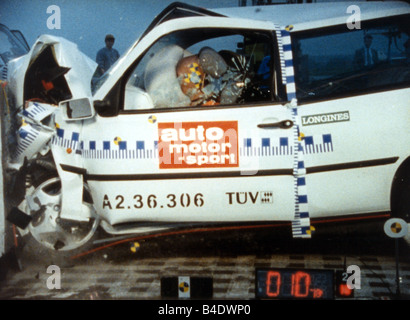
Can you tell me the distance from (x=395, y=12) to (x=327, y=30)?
1.40 ft

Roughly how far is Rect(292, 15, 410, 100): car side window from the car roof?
0.05m

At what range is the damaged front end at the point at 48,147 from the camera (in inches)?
148

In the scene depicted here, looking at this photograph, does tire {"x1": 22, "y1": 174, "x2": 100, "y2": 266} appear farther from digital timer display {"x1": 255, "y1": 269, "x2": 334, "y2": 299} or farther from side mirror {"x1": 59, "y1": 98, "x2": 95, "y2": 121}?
digital timer display {"x1": 255, "y1": 269, "x2": 334, "y2": 299}

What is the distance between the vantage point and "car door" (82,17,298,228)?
343cm

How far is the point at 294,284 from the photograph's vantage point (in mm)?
3258

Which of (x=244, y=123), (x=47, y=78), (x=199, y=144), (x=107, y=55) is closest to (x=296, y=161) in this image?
(x=244, y=123)

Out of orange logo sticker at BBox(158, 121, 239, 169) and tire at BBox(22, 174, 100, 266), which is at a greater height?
orange logo sticker at BBox(158, 121, 239, 169)

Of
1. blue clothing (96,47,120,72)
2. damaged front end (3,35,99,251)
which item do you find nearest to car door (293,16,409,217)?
blue clothing (96,47,120,72)

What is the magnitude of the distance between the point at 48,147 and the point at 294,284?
5.92 ft

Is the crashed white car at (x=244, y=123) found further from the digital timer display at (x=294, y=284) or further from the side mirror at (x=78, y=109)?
the digital timer display at (x=294, y=284)
